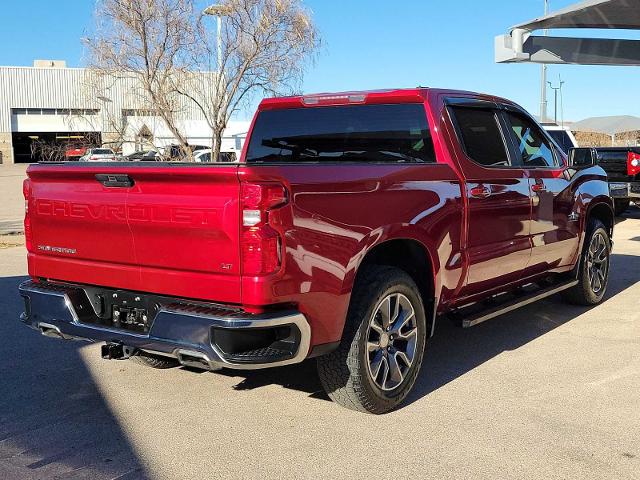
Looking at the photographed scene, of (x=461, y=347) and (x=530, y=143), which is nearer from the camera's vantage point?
(x=461, y=347)

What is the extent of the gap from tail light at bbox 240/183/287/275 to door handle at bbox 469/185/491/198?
1.94 m

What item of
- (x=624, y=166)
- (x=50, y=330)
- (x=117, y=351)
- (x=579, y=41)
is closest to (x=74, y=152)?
(x=579, y=41)

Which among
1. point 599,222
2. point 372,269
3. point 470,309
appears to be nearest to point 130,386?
point 372,269

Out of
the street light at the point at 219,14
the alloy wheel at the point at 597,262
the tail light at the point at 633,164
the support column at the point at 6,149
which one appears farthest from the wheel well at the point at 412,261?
the support column at the point at 6,149

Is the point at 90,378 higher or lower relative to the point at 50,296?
lower

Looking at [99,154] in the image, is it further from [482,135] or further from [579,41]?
[482,135]

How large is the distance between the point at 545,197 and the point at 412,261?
191cm

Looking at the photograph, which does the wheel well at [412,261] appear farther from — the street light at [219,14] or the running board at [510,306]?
the street light at [219,14]

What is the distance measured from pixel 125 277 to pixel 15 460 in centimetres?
111

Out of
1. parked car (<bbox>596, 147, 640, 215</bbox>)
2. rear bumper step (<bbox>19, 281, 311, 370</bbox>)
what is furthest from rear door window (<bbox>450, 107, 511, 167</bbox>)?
parked car (<bbox>596, 147, 640, 215</bbox>)

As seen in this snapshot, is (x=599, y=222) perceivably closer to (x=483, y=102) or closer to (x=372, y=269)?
(x=483, y=102)

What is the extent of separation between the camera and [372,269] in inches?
172

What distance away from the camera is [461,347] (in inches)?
236

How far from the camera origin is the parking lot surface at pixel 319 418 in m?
3.71
